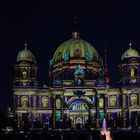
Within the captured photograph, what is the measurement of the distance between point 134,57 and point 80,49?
1423cm

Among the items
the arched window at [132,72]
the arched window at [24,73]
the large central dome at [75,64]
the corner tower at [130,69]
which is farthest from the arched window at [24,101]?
the arched window at [132,72]

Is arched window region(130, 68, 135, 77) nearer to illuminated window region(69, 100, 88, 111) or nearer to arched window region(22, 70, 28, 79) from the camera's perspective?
illuminated window region(69, 100, 88, 111)

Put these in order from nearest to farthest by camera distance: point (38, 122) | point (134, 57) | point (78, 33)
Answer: point (38, 122)
point (134, 57)
point (78, 33)

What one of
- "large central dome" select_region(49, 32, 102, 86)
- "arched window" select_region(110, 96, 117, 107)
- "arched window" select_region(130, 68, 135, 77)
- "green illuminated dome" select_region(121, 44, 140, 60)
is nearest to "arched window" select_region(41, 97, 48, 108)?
"large central dome" select_region(49, 32, 102, 86)

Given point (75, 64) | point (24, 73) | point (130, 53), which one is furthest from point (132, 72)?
point (24, 73)

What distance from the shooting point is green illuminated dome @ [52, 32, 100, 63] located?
427 ft

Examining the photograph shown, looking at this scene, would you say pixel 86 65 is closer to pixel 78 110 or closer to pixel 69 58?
pixel 69 58

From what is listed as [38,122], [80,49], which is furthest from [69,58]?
[38,122]

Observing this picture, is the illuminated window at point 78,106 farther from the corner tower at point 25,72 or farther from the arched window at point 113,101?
the corner tower at point 25,72

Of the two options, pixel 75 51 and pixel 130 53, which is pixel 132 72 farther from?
pixel 75 51

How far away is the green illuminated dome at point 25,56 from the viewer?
125000 millimetres

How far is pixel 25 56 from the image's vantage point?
12538cm

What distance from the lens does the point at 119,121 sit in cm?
11681

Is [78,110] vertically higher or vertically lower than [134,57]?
lower
